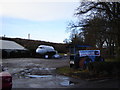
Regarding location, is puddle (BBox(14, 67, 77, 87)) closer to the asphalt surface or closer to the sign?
the asphalt surface

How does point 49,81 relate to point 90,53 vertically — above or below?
below

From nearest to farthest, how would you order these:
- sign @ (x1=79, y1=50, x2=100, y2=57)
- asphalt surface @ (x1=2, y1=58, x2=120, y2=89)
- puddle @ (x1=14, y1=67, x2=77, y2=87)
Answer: asphalt surface @ (x1=2, y1=58, x2=120, y2=89)
puddle @ (x1=14, y1=67, x2=77, y2=87)
sign @ (x1=79, y1=50, x2=100, y2=57)

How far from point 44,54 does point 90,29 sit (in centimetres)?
1338

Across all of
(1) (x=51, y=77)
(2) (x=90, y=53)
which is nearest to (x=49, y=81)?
(1) (x=51, y=77)

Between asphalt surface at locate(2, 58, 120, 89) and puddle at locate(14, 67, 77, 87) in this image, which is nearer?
asphalt surface at locate(2, 58, 120, 89)

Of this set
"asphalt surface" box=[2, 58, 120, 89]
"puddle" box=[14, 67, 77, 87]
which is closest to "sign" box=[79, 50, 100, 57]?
"asphalt surface" box=[2, 58, 120, 89]

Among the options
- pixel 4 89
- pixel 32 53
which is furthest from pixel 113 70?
pixel 32 53

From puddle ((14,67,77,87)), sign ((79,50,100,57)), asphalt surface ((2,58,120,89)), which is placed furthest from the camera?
sign ((79,50,100,57))

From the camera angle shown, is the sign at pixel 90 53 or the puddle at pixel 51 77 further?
the sign at pixel 90 53

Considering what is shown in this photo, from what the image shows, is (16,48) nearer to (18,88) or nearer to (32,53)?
(32,53)

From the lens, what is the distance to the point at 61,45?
36.5 meters

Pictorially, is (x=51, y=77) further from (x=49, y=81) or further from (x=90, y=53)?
(x=90, y=53)

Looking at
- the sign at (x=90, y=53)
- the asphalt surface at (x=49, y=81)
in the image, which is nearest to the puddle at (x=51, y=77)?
the asphalt surface at (x=49, y=81)

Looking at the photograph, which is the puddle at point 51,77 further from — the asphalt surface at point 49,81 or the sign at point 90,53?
the sign at point 90,53
